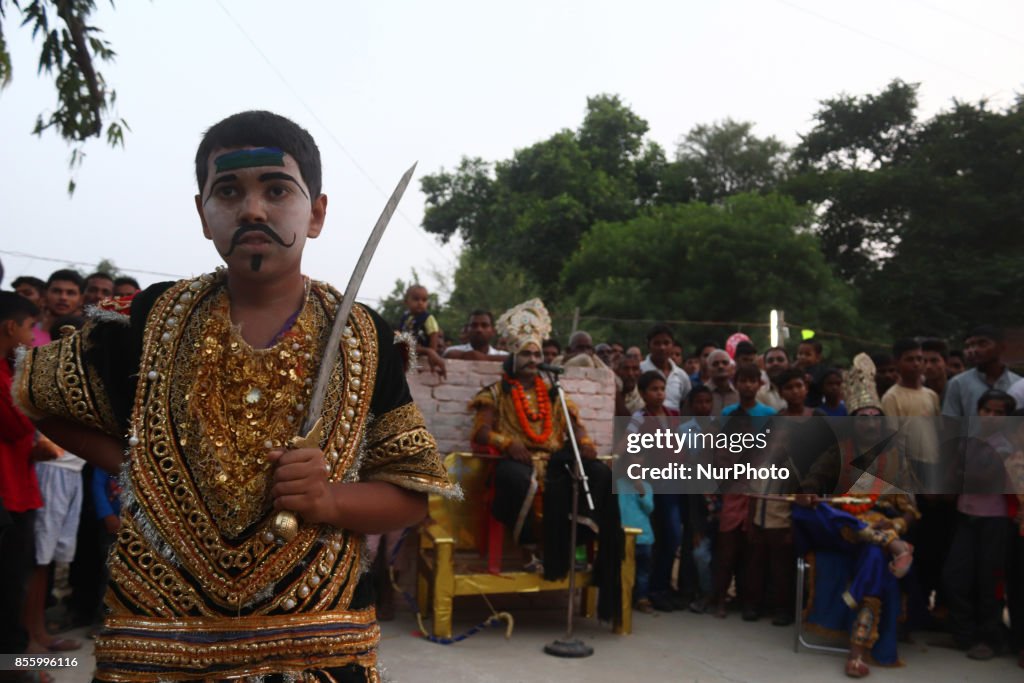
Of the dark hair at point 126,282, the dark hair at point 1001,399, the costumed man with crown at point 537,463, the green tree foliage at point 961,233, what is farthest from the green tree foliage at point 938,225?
the dark hair at point 126,282

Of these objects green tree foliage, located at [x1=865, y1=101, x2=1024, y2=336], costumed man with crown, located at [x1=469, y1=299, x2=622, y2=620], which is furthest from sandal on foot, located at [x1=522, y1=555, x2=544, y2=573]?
green tree foliage, located at [x1=865, y1=101, x2=1024, y2=336]

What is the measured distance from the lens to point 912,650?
18.8 ft

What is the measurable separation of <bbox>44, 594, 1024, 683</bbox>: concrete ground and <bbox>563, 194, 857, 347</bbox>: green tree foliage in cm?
1783

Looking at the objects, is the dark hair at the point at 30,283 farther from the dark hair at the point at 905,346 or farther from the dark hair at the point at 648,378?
the dark hair at the point at 905,346

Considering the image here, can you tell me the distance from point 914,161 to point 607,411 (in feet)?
81.2

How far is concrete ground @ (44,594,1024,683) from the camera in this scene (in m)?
5.02

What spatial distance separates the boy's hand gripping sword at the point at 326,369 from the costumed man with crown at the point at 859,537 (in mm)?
4674

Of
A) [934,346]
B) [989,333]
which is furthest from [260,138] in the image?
[934,346]

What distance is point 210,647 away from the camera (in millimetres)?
1479

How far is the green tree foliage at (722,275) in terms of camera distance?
24375 millimetres

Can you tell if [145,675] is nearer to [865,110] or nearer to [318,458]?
[318,458]

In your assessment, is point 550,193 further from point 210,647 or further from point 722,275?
point 210,647

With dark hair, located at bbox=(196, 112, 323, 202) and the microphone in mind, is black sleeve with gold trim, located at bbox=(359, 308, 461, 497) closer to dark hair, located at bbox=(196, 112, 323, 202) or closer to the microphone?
dark hair, located at bbox=(196, 112, 323, 202)

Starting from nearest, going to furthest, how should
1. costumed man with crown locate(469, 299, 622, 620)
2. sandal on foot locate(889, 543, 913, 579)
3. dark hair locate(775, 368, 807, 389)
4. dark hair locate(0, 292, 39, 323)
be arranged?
dark hair locate(0, 292, 39, 323) < sandal on foot locate(889, 543, 913, 579) < costumed man with crown locate(469, 299, 622, 620) < dark hair locate(775, 368, 807, 389)
